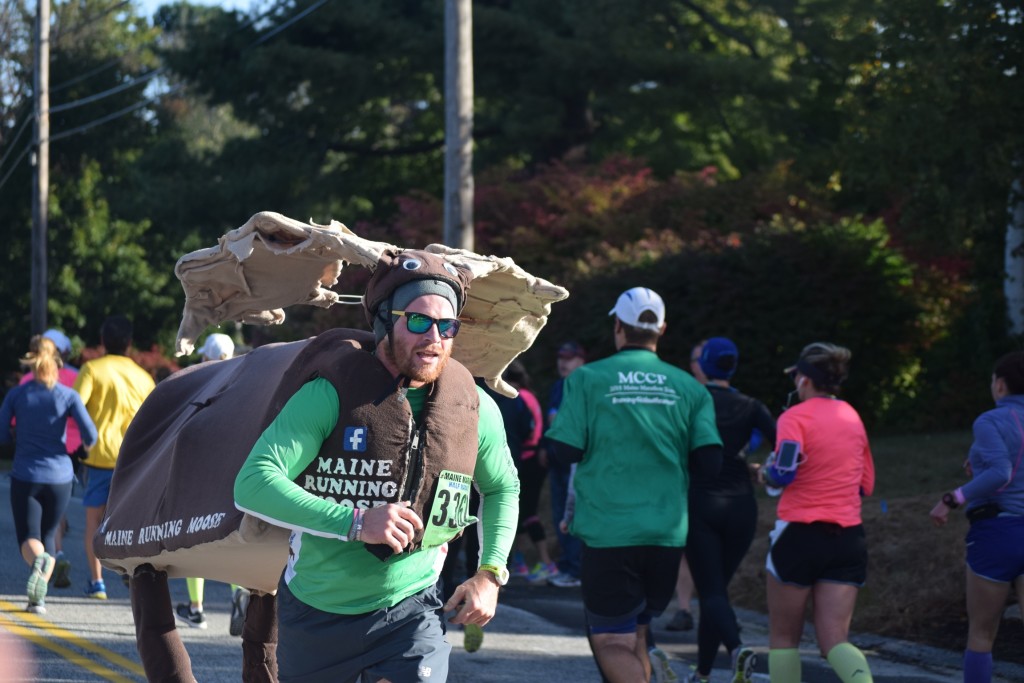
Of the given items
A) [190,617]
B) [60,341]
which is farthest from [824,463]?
[60,341]

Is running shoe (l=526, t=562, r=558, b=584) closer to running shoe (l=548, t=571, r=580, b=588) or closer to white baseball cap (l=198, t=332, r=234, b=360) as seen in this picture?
running shoe (l=548, t=571, r=580, b=588)

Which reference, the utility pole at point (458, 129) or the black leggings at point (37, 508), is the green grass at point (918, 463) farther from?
the black leggings at point (37, 508)

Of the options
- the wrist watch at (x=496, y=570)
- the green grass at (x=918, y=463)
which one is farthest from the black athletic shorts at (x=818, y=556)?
the green grass at (x=918, y=463)

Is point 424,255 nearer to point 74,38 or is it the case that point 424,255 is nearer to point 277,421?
point 277,421

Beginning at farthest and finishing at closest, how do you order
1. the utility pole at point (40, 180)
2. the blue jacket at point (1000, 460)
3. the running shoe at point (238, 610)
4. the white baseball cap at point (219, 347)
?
the utility pole at point (40, 180) < the white baseball cap at point (219, 347) < the running shoe at point (238, 610) < the blue jacket at point (1000, 460)

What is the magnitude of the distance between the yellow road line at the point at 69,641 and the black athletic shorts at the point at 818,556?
354 cm

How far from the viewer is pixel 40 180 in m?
27.8

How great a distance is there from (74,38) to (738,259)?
27.2 meters

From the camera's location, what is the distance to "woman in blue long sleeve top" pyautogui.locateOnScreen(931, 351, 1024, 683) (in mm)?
6551

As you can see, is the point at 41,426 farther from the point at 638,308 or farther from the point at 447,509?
the point at 447,509

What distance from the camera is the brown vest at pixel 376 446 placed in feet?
13.5

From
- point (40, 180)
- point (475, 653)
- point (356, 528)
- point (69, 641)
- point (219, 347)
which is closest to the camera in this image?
point (356, 528)

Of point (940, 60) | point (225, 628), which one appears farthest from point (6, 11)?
point (225, 628)

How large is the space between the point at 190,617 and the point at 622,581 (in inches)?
158
